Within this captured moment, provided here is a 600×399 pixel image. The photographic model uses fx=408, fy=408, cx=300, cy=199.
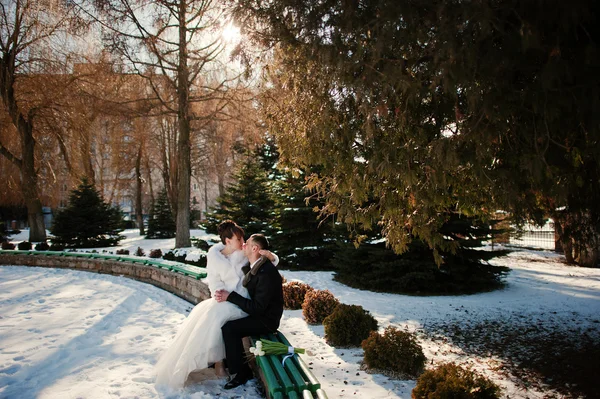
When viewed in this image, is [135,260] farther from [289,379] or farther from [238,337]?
[289,379]

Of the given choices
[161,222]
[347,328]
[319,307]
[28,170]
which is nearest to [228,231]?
[347,328]

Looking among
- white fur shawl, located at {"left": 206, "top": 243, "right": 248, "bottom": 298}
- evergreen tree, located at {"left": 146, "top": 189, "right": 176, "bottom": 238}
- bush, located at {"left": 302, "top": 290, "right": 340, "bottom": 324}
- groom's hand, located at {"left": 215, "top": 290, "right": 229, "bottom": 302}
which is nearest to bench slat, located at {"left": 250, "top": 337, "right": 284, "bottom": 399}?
groom's hand, located at {"left": 215, "top": 290, "right": 229, "bottom": 302}

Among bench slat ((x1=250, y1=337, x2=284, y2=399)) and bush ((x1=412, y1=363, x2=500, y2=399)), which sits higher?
bench slat ((x1=250, y1=337, x2=284, y2=399))

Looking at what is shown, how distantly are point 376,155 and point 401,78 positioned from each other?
0.95 meters

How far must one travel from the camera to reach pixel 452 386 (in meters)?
3.32

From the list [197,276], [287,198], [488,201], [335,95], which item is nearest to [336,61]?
[335,95]

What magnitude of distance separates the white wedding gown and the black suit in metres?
0.10

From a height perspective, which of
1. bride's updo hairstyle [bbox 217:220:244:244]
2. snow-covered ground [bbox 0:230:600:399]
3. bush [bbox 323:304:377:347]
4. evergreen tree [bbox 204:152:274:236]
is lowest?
snow-covered ground [bbox 0:230:600:399]

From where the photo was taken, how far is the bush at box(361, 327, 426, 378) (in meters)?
4.50

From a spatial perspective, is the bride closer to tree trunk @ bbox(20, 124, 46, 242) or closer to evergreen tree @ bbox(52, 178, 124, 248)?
evergreen tree @ bbox(52, 178, 124, 248)

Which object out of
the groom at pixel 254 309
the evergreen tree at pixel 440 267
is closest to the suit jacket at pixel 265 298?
the groom at pixel 254 309

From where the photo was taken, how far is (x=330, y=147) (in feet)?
15.3

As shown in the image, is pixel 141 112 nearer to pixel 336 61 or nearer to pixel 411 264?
pixel 411 264

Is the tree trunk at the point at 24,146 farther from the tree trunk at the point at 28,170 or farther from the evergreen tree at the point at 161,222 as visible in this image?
the evergreen tree at the point at 161,222
